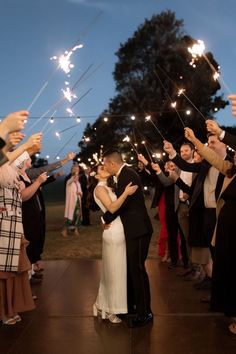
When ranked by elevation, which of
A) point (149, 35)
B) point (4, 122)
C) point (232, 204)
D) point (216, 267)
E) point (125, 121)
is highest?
point (149, 35)

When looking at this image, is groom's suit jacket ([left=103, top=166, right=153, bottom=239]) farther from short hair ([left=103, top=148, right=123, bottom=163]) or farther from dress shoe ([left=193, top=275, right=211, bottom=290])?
dress shoe ([left=193, top=275, right=211, bottom=290])

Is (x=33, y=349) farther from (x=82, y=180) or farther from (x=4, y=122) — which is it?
(x=82, y=180)

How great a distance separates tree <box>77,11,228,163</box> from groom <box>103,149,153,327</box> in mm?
18748

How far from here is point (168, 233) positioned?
8406 mm

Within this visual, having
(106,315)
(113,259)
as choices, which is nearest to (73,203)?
(106,315)

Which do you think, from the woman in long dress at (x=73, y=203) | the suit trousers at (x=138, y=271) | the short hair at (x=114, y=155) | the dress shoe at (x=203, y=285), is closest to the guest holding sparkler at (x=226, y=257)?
the suit trousers at (x=138, y=271)

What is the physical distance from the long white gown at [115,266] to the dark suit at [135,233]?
0.07 metres

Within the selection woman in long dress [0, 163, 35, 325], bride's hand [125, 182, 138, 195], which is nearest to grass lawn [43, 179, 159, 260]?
woman in long dress [0, 163, 35, 325]

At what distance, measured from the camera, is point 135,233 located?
5184 mm

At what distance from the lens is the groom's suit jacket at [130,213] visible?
5.19m

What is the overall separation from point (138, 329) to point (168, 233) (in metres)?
3.36

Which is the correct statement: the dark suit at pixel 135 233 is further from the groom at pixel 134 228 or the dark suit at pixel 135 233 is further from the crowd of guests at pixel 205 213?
the crowd of guests at pixel 205 213

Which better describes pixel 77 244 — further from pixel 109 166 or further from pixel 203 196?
pixel 109 166

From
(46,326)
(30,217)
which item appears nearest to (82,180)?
(30,217)
